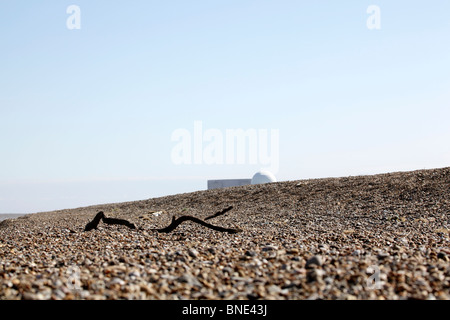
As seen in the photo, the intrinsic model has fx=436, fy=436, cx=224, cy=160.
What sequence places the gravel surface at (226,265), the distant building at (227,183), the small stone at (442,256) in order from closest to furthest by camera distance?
the gravel surface at (226,265)
the small stone at (442,256)
the distant building at (227,183)

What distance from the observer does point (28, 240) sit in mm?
10062

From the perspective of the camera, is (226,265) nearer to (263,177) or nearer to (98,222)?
(98,222)

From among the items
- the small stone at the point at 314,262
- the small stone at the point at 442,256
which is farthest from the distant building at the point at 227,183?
the small stone at the point at 314,262

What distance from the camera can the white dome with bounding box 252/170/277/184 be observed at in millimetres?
40600

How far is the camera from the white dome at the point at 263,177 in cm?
4060

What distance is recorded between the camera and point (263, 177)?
4100 cm

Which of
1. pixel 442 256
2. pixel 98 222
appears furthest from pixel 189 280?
pixel 98 222

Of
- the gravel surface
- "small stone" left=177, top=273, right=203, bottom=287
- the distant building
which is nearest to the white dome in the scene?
the distant building

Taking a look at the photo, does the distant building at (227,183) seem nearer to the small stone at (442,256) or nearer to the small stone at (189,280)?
the small stone at (442,256)

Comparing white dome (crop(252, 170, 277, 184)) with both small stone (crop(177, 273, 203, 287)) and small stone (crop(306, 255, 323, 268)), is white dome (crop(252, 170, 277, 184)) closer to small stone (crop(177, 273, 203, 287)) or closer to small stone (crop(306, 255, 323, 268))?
small stone (crop(306, 255, 323, 268))
